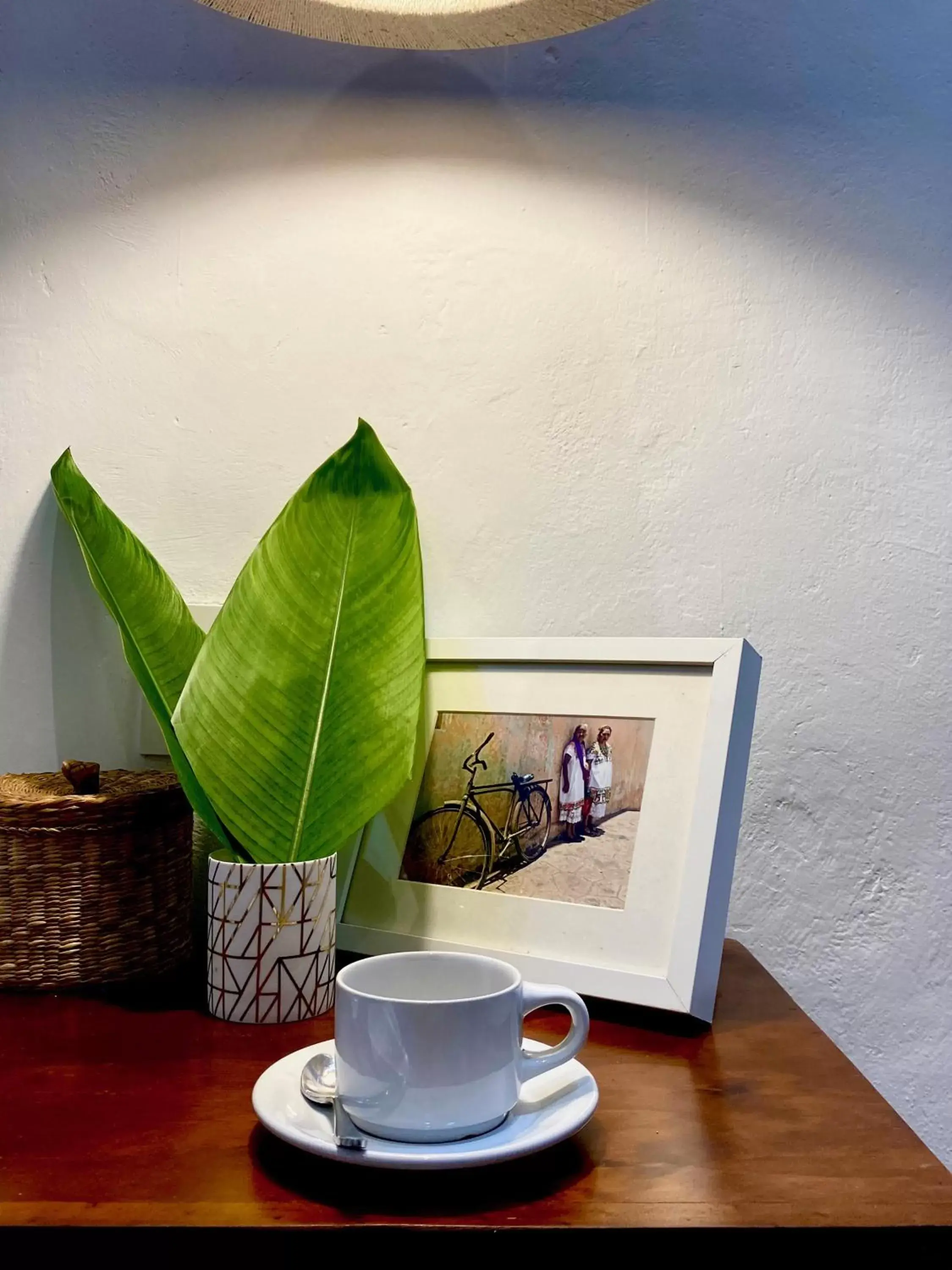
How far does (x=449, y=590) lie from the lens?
975 mm

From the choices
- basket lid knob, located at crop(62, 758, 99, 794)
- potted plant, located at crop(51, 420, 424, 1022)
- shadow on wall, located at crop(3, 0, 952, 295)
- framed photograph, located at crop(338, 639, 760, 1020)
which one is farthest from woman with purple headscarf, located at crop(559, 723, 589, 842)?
shadow on wall, located at crop(3, 0, 952, 295)

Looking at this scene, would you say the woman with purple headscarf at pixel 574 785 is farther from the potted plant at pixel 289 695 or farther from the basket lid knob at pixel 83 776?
the basket lid knob at pixel 83 776

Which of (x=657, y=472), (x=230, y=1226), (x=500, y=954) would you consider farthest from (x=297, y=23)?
(x=230, y=1226)

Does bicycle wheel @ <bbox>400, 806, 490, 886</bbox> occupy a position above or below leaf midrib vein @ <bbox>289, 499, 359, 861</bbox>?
below

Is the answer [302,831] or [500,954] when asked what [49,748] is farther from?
[500,954]

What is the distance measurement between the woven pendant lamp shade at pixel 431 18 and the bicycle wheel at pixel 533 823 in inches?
26.0

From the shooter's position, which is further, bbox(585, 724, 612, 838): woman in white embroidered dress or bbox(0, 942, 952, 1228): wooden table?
bbox(585, 724, 612, 838): woman in white embroidered dress

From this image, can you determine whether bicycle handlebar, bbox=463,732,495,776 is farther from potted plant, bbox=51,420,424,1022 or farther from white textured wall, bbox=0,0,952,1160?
white textured wall, bbox=0,0,952,1160

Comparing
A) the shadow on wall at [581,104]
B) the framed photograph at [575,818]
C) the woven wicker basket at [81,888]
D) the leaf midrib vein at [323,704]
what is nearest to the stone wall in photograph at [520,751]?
the framed photograph at [575,818]

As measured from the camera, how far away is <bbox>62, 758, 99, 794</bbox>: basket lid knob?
2.56 feet

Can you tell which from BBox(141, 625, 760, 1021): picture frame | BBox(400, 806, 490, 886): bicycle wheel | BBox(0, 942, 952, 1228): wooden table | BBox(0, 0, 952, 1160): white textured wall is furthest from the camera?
BBox(0, 0, 952, 1160): white textured wall

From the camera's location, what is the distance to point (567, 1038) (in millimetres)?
522

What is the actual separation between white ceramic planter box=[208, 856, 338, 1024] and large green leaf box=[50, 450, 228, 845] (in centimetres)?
16

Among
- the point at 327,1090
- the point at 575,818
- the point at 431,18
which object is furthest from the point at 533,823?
the point at 431,18
